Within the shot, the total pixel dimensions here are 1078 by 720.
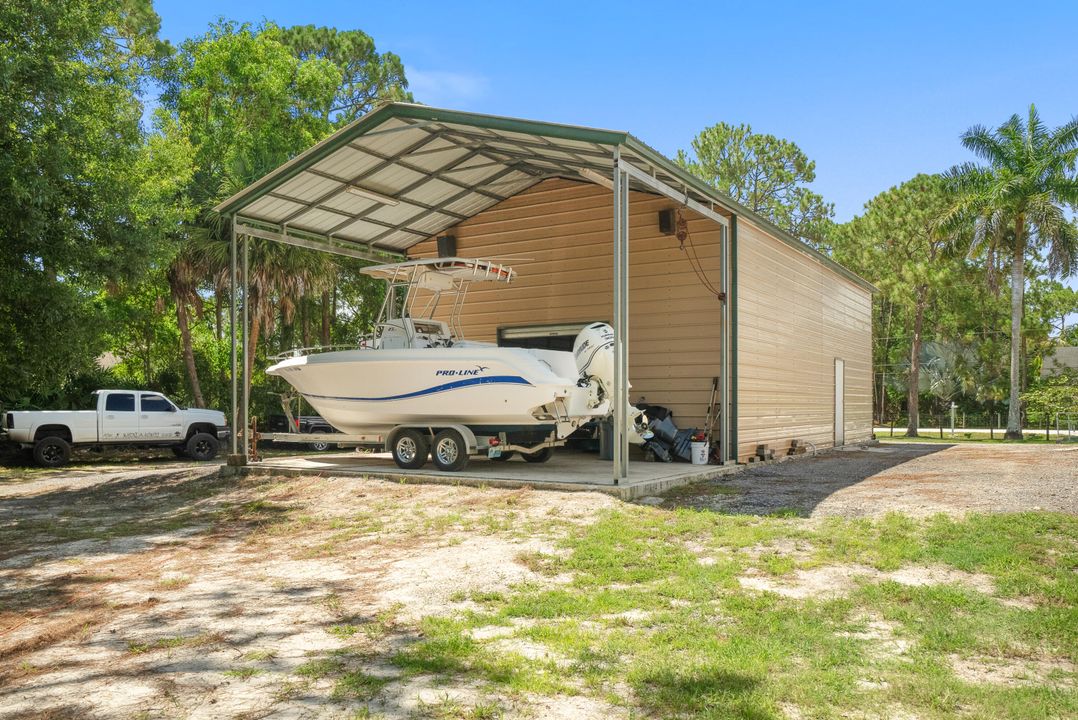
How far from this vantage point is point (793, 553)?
600 cm

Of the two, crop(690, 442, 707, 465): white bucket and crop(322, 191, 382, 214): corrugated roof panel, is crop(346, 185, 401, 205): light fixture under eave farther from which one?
crop(690, 442, 707, 465): white bucket

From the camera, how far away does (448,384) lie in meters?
10.3

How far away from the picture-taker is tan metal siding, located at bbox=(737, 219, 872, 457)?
12.5 meters

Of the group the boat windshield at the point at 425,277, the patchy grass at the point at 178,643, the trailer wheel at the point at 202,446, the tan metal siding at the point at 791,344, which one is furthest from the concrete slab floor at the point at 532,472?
the trailer wheel at the point at 202,446

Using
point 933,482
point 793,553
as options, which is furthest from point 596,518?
point 933,482

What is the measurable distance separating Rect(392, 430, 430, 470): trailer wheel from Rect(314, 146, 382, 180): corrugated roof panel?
3.58 meters

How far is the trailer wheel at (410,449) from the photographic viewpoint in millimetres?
10633

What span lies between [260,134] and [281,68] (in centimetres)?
264

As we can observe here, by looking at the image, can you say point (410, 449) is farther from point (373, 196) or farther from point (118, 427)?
point (118, 427)

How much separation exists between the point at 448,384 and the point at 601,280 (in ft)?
13.5

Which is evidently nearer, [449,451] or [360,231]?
[449,451]

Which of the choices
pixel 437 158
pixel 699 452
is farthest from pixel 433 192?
pixel 699 452

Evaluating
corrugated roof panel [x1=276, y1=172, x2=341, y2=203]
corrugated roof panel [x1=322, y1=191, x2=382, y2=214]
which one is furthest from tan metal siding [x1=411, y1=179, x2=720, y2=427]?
corrugated roof panel [x1=276, y1=172, x2=341, y2=203]

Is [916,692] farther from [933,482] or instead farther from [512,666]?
[933,482]
